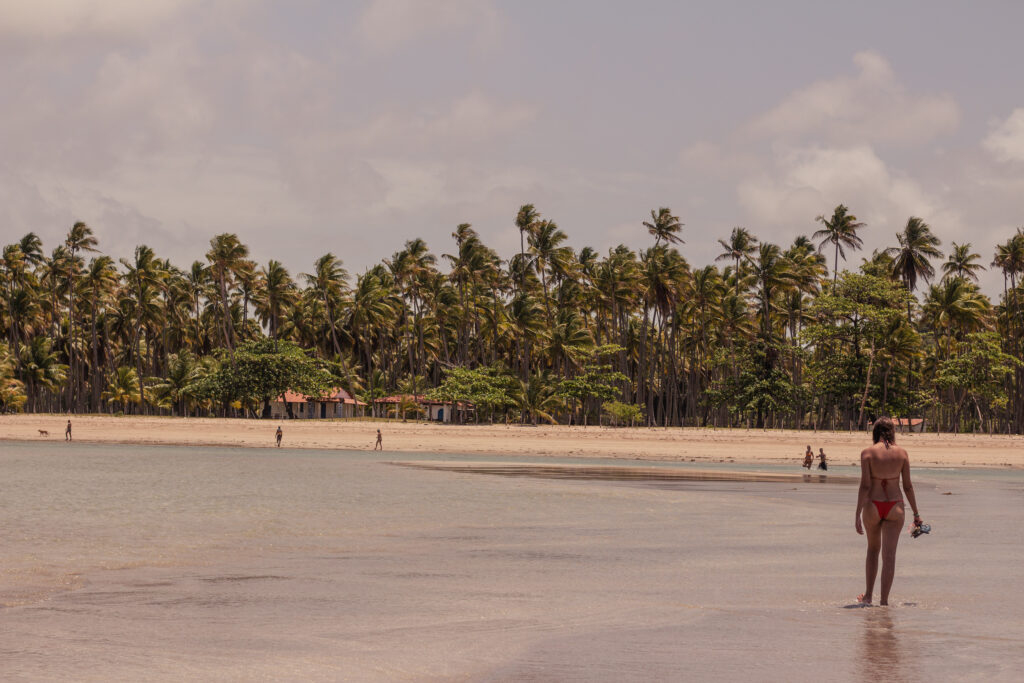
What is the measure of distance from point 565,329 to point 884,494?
7135cm

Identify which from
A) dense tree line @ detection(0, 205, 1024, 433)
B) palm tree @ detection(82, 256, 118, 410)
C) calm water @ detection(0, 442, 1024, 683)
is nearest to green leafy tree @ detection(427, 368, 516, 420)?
dense tree line @ detection(0, 205, 1024, 433)

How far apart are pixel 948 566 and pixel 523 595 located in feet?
19.6

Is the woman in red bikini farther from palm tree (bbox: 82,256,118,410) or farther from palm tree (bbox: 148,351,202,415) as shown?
palm tree (bbox: 82,256,118,410)

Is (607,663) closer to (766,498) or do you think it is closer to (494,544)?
(494,544)

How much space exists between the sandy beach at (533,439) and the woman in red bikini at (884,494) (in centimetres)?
3845

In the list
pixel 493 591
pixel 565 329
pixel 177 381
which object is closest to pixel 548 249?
pixel 565 329

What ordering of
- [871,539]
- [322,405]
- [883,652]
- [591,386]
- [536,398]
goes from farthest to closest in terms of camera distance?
[322,405], [591,386], [536,398], [871,539], [883,652]

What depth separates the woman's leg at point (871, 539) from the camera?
9617 mm

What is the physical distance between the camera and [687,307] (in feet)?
287

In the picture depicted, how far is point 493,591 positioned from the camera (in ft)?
35.6

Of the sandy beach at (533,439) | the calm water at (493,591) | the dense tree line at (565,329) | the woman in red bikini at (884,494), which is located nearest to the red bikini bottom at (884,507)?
the woman in red bikini at (884,494)

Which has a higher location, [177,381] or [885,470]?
[177,381]

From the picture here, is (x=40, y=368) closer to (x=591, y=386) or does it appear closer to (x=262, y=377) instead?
(x=262, y=377)

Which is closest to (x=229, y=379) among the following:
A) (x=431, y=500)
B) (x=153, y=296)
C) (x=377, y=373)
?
(x=153, y=296)
